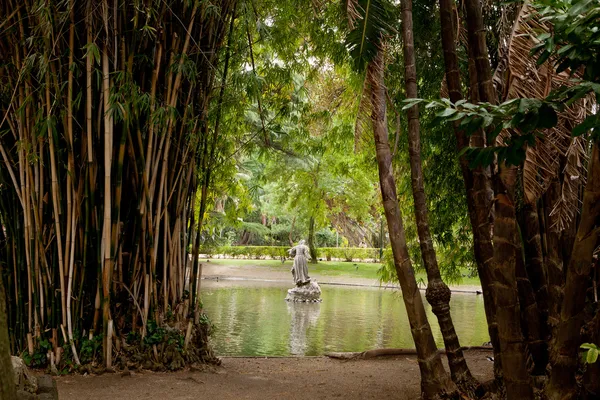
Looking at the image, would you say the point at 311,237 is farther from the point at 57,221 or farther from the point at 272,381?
the point at 57,221

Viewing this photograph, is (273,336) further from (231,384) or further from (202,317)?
(231,384)

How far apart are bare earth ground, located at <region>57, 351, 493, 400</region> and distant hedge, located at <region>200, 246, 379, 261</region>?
62.6 ft

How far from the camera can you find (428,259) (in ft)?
12.7

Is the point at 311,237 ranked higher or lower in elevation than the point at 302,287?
higher

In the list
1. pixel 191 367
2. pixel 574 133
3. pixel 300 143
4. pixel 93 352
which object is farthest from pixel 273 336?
pixel 574 133

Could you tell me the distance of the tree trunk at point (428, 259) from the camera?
3.78 meters

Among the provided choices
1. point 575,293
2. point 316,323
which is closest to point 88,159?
point 575,293

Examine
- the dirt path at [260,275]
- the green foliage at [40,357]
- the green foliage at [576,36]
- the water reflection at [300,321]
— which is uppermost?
the green foliage at [576,36]

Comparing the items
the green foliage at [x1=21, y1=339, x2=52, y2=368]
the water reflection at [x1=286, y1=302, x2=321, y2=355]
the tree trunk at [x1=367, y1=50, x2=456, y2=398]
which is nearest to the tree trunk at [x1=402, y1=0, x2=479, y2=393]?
the tree trunk at [x1=367, y1=50, x2=456, y2=398]

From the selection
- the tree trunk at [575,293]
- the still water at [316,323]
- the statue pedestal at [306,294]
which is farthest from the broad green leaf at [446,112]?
the statue pedestal at [306,294]

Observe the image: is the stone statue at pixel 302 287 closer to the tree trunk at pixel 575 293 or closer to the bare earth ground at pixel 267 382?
the bare earth ground at pixel 267 382

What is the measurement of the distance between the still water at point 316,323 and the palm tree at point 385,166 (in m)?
3.22

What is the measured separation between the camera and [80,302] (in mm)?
4500

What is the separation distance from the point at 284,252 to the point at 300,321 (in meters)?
16.5
